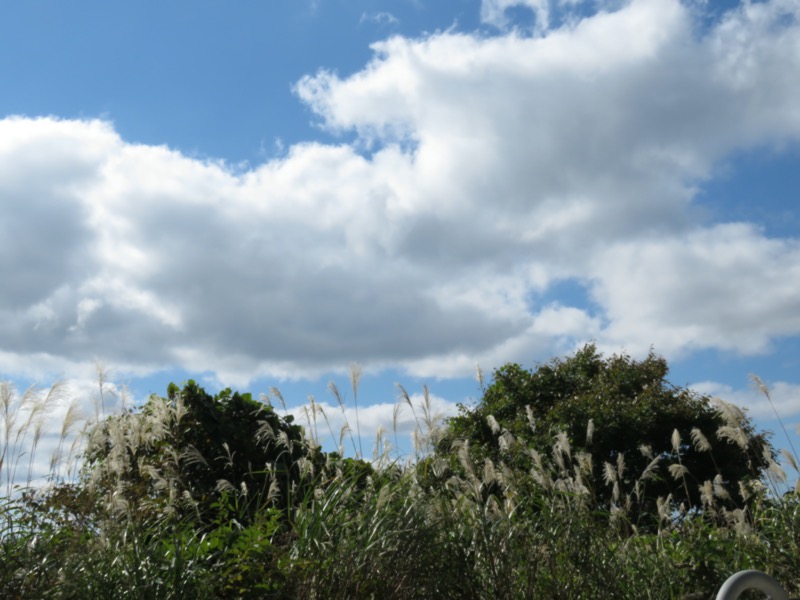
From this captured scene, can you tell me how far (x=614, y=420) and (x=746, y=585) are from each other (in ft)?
38.2

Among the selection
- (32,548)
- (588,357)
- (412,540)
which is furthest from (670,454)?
(32,548)

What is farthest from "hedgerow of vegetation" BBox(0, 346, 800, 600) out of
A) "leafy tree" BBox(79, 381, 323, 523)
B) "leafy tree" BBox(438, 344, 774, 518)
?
"leafy tree" BBox(438, 344, 774, 518)

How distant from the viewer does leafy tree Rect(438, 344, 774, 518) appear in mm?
14367

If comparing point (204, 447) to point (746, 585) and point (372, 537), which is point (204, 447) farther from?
point (746, 585)

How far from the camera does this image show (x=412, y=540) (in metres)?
4.84

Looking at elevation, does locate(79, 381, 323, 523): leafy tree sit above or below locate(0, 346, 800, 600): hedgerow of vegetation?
above

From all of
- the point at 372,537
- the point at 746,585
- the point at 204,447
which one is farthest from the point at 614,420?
the point at 746,585

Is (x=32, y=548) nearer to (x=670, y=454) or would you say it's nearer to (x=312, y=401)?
(x=312, y=401)

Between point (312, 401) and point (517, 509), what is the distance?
212 cm

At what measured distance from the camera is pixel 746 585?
3223mm

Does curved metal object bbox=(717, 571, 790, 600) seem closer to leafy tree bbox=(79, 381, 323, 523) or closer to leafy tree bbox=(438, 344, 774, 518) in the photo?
leafy tree bbox=(79, 381, 323, 523)

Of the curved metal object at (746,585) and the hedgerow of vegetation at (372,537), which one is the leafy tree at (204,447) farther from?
the curved metal object at (746,585)

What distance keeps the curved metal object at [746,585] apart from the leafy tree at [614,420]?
390 inches

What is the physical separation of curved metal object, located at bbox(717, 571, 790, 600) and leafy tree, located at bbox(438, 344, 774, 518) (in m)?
9.92
